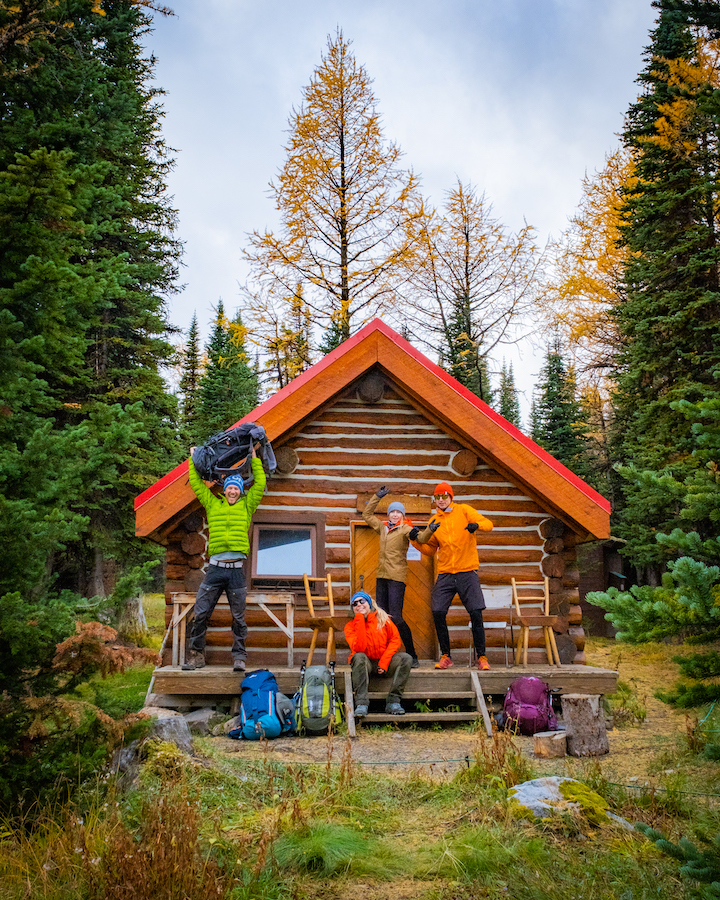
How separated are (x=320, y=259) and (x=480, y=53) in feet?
21.3

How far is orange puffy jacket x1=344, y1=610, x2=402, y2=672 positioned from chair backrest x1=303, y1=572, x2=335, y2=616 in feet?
2.65

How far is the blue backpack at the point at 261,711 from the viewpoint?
7.45 m

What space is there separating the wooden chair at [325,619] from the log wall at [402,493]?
19cm

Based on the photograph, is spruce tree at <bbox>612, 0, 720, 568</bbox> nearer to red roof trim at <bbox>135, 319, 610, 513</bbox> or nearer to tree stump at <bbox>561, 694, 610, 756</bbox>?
red roof trim at <bbox>135, 319, 610, 513</bbox>

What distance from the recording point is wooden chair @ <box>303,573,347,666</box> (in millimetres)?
8734

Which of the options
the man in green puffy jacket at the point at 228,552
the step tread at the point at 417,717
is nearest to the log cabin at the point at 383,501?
the man in green puffy jacket at the point at 228,552

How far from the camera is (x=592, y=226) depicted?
2069cm

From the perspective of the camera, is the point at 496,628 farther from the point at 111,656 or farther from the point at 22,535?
the point at 22,535

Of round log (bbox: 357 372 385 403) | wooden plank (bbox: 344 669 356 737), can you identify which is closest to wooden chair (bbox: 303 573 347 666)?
wooden plank (bbox: 344 669 356 737)

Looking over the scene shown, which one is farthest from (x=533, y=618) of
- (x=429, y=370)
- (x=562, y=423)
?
(x=562, y=423)

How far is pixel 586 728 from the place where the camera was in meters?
6.77

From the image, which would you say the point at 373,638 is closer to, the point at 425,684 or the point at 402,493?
the point at 425,684

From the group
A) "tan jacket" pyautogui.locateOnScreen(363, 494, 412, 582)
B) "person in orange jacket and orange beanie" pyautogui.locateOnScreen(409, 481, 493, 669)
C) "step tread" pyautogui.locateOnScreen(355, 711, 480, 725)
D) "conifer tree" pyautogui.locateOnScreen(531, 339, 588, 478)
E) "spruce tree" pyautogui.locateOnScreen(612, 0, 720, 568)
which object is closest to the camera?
"step tread" pyautogui.locateOnScreen(355, 711, 480, 725)

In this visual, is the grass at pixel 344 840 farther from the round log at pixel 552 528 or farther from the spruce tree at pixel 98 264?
the round log at pixel 552 528
